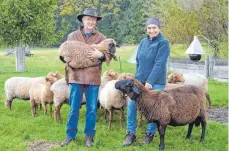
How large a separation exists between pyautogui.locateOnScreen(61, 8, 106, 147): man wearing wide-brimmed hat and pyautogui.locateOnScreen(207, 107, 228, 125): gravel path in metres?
3.85

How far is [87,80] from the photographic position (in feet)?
20.8

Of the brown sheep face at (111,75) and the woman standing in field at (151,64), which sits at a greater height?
the woman standing in field at (151,64)

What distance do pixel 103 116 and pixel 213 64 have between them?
10.1 m

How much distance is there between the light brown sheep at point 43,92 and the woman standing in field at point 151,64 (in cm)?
292

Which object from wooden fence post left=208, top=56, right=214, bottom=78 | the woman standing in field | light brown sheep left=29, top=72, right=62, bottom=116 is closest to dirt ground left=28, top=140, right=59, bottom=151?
the woman standing in field

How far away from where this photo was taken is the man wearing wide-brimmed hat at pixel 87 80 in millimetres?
6336

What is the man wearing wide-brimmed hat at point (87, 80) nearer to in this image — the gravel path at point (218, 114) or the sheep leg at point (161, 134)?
the sheep leg at point (161, 134)

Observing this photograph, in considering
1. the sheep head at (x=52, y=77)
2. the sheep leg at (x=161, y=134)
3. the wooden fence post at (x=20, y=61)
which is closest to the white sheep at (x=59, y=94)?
the sheep head at (x=52, y=77)

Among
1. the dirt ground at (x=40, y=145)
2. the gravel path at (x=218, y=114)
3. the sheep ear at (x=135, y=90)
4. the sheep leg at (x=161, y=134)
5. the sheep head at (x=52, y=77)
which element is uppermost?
the sheep ear at (x=135, y=90)

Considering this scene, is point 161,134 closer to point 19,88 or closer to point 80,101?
point 80,101

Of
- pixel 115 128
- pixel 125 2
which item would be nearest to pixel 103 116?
Result: pixel 115 128

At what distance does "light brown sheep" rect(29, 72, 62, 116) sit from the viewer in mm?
8883

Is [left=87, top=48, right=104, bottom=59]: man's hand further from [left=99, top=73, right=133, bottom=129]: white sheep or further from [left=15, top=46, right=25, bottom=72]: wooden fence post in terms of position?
[left=15, top=46, right=25, bottom=72]: wooden fence post

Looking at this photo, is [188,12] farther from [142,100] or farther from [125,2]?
[125,2]
